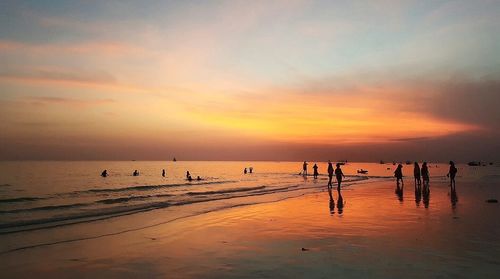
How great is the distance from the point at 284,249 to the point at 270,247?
0.54 meters

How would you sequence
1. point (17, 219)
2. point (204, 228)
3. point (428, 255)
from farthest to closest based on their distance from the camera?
point (17, 219) < point (204, 228) < point (428, 255)

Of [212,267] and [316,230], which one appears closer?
[212,267]

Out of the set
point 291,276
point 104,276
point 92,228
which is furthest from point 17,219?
point 291,276

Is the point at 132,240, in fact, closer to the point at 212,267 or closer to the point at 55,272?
the point at 55,272

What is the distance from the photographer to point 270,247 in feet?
35.5

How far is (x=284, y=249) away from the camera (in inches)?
411

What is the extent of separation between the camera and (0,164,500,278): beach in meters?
8.31

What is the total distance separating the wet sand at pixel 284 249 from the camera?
8.26 m

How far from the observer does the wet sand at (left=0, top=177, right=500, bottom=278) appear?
27.1 ft

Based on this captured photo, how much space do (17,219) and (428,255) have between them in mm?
19710

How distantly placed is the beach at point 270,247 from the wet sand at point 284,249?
0.03 metres

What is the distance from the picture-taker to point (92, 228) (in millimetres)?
15602

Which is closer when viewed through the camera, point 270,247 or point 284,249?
point 284,249

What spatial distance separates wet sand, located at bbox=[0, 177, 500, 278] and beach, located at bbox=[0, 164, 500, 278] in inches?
1.1
